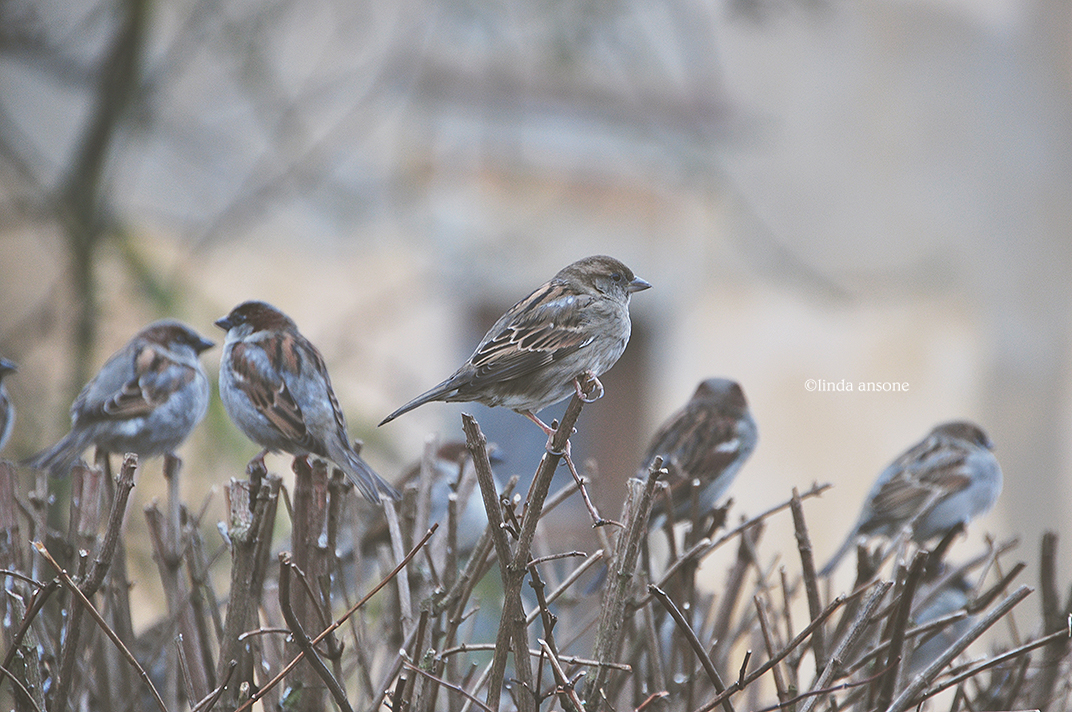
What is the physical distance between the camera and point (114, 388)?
1.78 metres

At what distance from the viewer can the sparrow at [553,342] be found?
3.92 ft

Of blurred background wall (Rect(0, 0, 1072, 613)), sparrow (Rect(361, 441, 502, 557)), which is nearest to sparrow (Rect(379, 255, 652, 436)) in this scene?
sparrow (Rect(361, 441, 502, 557))

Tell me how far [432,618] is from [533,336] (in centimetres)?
35

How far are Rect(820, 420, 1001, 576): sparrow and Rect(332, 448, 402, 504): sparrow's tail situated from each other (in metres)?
1.01

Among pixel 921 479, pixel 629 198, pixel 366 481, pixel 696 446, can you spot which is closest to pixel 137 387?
pixel 366 481

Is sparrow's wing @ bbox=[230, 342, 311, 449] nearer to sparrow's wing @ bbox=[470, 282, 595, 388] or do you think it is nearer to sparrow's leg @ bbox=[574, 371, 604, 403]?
sparrow's wing @ bbox=[470, 282, 595, 388]

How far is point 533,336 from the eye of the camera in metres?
1.27

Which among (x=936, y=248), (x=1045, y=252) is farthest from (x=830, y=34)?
(x=1045, y=252)

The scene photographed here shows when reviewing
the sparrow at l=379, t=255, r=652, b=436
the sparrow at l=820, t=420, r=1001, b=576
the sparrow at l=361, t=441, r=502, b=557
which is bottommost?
the sparrow at l=820, t=420, r=1001, b=576

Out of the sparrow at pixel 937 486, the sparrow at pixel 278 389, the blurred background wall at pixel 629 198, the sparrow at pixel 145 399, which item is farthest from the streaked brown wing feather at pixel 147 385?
the blurred background wall at pixel 629 198

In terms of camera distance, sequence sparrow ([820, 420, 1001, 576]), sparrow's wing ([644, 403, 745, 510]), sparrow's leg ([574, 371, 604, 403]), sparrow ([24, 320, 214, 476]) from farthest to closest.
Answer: sparrow ([820, 420, 1001, 576]), sparrow's wing ([644, 403, 745, 510]), sparrow ([24, 320, 214, 476]), sparrow's leg ([574, 371, 604, 403])

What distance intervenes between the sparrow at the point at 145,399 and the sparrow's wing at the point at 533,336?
0.66 metres

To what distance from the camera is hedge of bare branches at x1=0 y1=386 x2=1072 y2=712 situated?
3.01 ft

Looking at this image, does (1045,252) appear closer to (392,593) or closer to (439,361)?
(439,361)
